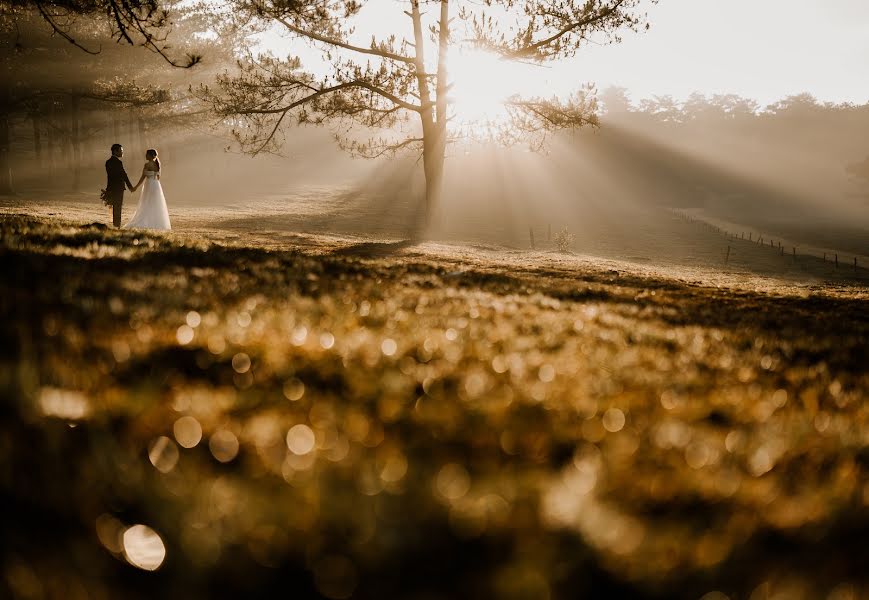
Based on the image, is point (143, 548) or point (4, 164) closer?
point (143, 548)

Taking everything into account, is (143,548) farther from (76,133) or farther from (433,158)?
(76,133)

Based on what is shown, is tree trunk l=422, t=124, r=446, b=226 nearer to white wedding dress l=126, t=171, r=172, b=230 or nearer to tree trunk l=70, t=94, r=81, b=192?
white wedding dress l=126, t=171, r=172, b=230

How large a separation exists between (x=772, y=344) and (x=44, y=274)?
220 inches

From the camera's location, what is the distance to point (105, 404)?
154cm

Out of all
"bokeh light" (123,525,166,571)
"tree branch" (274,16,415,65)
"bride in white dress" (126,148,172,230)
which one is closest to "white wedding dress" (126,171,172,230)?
"bride in white dress" (126,148,172,230)

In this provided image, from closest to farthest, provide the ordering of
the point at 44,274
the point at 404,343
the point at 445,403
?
the point at 445,403 → the point at 404,343 → the point at 44,274

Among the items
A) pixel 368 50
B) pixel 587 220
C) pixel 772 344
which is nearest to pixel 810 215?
pixel 587 220

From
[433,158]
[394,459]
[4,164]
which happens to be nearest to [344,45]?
[433,158]

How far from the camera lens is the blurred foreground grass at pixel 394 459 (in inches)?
36.4

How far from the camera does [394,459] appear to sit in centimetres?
140

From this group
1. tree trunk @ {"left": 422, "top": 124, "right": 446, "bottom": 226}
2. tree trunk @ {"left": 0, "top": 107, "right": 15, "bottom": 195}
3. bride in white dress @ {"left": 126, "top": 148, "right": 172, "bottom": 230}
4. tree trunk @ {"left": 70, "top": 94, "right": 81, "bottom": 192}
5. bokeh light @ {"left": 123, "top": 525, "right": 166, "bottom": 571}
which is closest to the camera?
bokeh light @ {"left": 123, "top": 525, "right": 166, "bottom": 571}

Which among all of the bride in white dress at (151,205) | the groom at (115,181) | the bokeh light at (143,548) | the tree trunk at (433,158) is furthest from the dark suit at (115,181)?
the bokeh light at (143,548)

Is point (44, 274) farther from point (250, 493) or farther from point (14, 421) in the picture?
point (250, 493)

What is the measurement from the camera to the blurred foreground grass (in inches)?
36.4
